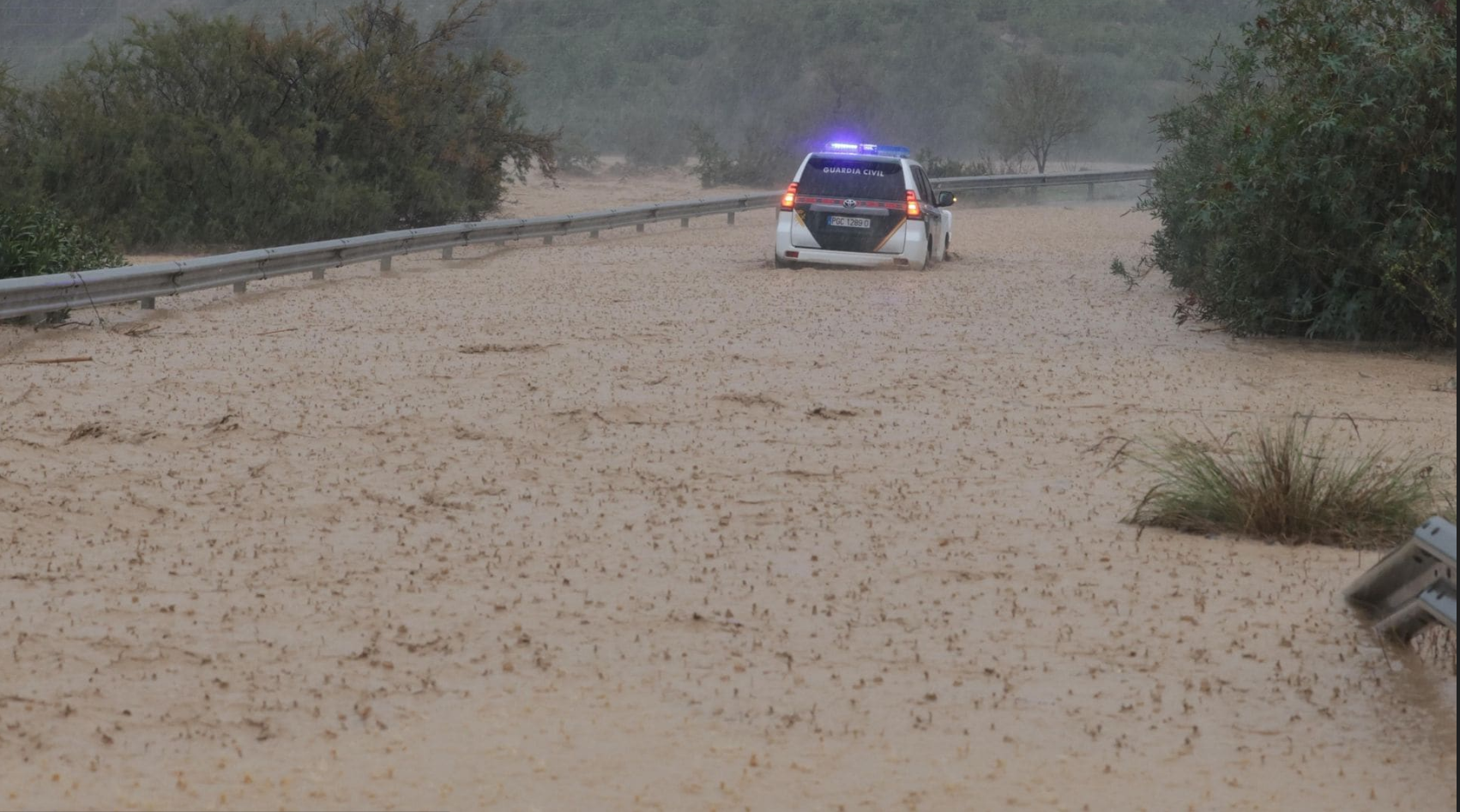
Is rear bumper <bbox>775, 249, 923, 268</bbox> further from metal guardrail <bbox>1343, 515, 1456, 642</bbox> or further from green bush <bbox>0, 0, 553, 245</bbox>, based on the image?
metal guardrail <bbox>1343, 515, 1456, 642</bbox>

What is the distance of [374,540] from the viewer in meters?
7.92

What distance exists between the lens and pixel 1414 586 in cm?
623

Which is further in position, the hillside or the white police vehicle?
the hillside

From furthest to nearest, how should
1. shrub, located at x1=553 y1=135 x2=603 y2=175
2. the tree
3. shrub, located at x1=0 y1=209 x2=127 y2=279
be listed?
shrub, located at x1=553 y1=135 x2=603 y2=175 < the tree < shrub, located at x1=0 y1=209 x2=127 y2=279

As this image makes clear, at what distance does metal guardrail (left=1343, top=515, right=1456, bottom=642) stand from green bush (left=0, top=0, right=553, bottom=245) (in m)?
19.8

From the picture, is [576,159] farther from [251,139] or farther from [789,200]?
[789,200]

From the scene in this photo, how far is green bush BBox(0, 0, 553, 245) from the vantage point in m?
25.0

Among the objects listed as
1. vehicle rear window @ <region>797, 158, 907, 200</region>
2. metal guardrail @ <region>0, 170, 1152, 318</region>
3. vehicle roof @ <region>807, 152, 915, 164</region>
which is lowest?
metal guardrail @ <region>0, 170, 1152, 318</region>

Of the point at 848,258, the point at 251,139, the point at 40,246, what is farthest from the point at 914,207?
the point at 40,246

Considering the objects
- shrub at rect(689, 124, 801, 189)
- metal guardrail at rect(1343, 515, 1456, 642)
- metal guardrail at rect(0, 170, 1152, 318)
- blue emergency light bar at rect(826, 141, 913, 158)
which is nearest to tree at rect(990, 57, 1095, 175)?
shrub at rect(689, 124, 801, 189)

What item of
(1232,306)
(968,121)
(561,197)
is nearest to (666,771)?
(1232,306)

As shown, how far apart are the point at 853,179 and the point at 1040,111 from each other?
112 ft

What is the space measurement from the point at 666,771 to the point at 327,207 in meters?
21.9

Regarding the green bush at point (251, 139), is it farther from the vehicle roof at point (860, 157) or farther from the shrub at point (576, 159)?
the shrub at point (576, 159)
